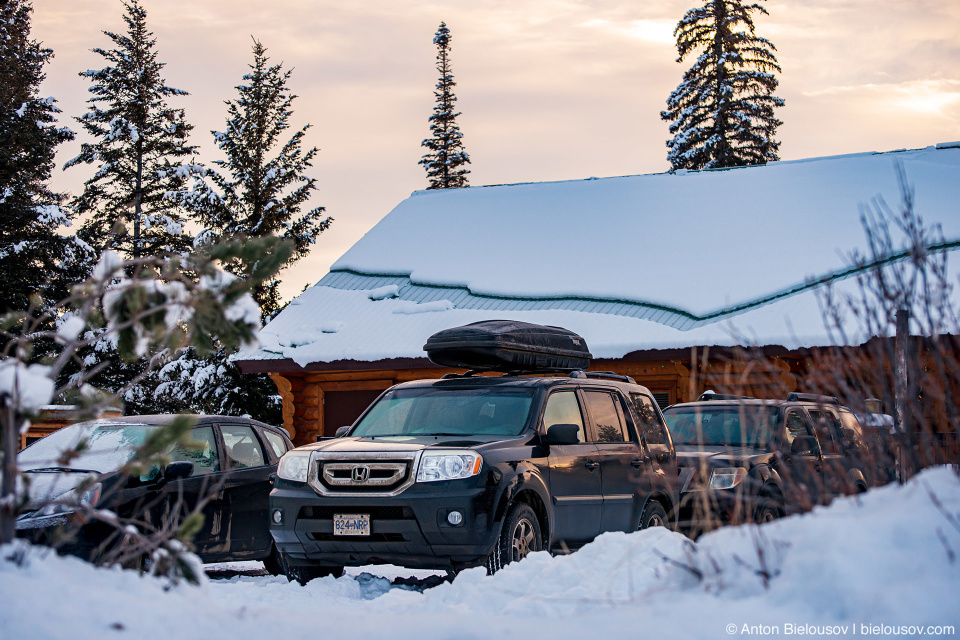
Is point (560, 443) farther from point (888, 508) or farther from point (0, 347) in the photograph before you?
point (0, 347)

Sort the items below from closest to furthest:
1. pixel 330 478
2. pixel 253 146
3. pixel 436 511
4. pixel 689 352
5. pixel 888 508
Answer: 1. pixel 888 508
2. pixel 436 511
3. pixel 330 478
4. pixel 689 352
5. pixel 253 146

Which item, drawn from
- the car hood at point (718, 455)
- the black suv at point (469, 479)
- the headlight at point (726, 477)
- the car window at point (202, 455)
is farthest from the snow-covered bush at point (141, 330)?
the headlight at point (726, 477)

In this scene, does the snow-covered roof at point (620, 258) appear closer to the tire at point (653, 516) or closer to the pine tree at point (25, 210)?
the tire at point (653, 516)

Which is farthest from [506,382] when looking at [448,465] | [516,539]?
[516,539]

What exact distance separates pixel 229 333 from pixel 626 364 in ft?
44.2

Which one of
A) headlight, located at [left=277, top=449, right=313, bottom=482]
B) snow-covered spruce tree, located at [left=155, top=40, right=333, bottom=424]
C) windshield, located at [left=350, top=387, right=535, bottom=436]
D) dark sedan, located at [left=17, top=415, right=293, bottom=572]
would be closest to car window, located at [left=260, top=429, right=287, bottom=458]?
dark sedan, located at [left=17, top=415, right=293, bottom=572]

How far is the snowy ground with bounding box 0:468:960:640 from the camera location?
326cm

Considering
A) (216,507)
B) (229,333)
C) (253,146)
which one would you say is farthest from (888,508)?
A: (253,146)

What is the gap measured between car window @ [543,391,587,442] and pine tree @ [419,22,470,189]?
3639cm

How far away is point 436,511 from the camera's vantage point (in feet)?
22.0

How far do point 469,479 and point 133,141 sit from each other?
27.4 meters

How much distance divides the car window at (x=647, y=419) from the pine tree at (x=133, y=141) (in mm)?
23428

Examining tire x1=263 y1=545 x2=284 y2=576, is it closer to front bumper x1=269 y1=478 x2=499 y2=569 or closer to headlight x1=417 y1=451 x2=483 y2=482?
front bumper x1=269 y1=478 x2=499 y2=569

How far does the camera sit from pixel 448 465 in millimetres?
6844
